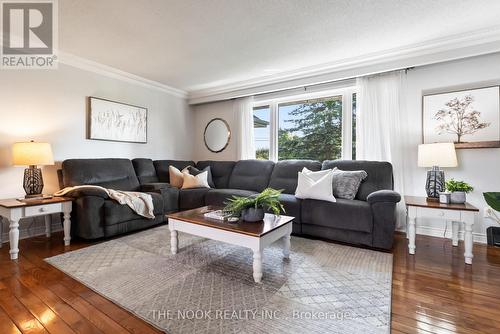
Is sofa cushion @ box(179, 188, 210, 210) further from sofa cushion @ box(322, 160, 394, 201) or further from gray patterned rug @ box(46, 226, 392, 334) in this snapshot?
sofa cushion @ box(322, 160, 394, 201)

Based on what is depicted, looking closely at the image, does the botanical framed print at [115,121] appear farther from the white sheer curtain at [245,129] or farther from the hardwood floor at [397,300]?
the hardwood floor at [397,300]

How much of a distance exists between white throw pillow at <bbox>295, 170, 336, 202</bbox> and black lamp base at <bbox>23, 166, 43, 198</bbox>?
10.0 feet

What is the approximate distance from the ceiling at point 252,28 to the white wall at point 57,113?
0.43 m

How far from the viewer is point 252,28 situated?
8.63 ft

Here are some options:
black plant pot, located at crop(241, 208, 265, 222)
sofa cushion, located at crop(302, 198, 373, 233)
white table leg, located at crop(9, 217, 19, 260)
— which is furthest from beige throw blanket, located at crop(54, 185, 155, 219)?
sofa cushion, located at crop(302, 198, 373, 233)

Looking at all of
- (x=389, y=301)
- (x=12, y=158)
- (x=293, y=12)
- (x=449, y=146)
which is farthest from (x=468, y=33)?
(x=12, y=158)

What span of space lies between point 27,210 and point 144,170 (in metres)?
1.73

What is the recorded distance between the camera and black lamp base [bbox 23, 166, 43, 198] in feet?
9.14

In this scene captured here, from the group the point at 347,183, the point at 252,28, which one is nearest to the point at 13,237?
the point at 252,28

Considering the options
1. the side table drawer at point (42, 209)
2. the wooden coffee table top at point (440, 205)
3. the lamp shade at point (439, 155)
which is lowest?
the side table drawer at point (42, 209)

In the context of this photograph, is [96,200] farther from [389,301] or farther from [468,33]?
[468,33]

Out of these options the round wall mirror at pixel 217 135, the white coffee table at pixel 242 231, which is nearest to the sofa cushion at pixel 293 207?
the white coffee table at pixel 242 231

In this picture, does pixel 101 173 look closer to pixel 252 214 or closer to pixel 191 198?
pixel 191 198

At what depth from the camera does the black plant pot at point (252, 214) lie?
86.4 inches
